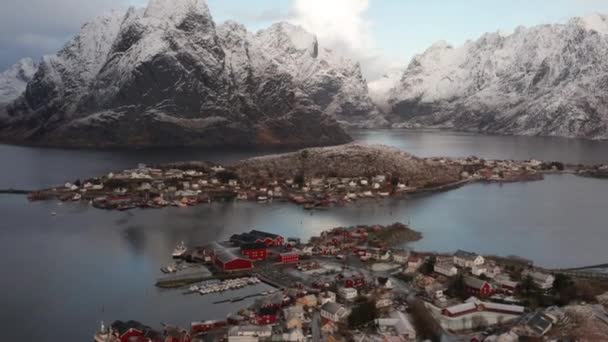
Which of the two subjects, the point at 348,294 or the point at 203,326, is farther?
the point at 348,294

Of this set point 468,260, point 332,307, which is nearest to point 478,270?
point 468,260

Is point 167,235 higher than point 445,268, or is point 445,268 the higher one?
point 445,268

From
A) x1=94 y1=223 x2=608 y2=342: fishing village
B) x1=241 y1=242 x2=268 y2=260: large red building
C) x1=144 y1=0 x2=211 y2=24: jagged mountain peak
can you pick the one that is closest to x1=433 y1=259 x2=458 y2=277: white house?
x1=94 y1=223 x2=608 y2=342: fishing village

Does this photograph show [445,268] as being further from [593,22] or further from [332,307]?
[593,22]

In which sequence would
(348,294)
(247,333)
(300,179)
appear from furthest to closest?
(300,179) → (348,294) → (247,333)

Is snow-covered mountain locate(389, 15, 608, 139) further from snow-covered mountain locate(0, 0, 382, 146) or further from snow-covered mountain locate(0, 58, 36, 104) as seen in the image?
snow-covered mountain locate(0, 58, 36, 104)

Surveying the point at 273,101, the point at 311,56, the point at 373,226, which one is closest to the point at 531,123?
the point at 273,101
